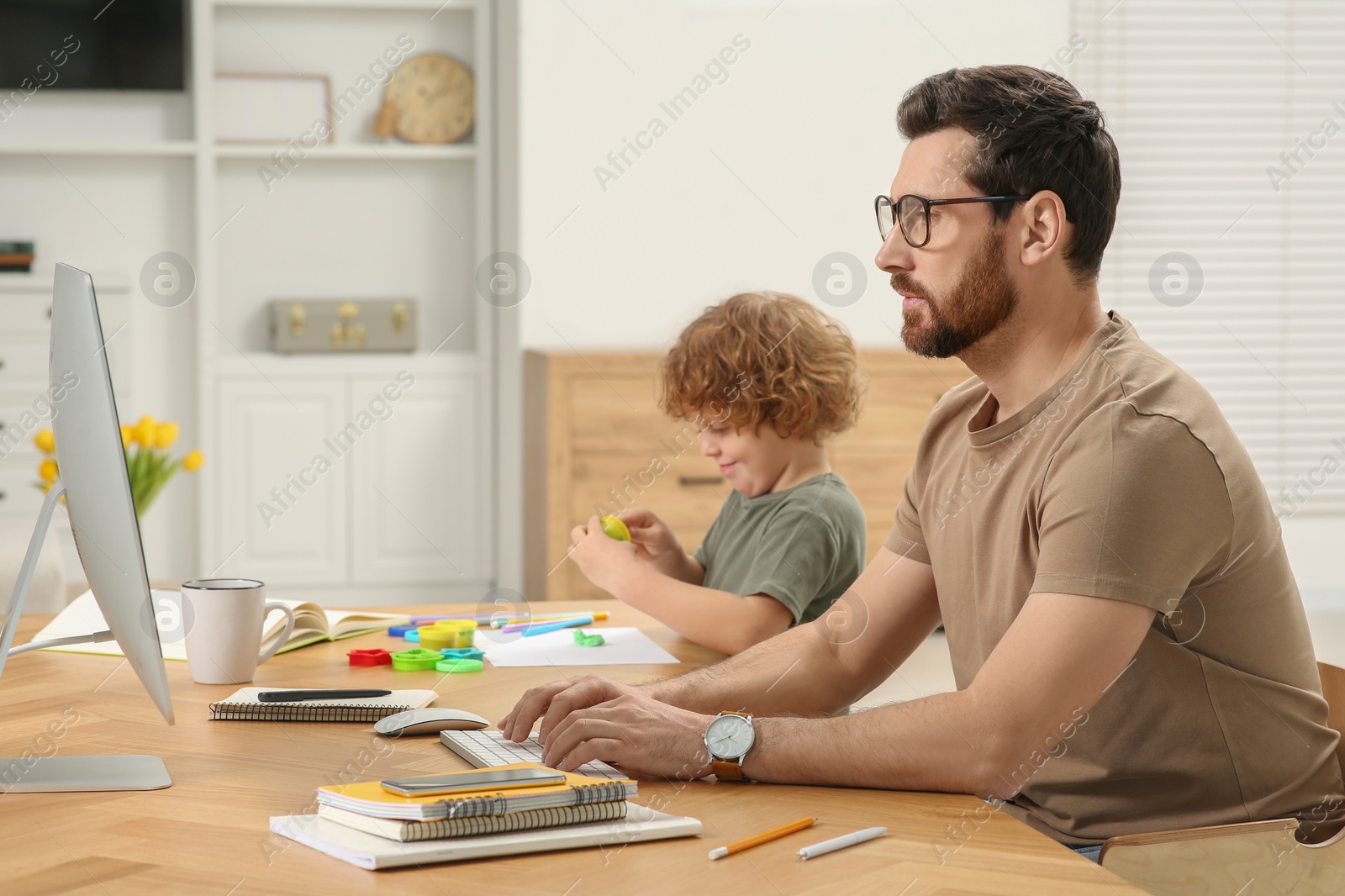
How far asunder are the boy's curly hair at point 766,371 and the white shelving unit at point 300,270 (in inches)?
111

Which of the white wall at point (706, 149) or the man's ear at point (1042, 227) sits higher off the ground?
the white wall at point (706, 149)

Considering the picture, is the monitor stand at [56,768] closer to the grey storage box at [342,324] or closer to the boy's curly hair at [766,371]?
the boy's curly hair at [766,371]

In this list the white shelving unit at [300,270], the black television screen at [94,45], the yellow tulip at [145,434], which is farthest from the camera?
the white shelving unit at [300,270]

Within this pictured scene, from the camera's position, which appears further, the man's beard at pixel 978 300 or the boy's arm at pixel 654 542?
the boy's arm at pixel 654 542

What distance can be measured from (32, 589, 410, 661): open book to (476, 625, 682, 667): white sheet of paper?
0.18 metres

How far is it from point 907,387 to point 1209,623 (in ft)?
9.19

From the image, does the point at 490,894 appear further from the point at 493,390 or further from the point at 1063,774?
the point at 493,390

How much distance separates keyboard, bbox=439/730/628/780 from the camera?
3.84 feet

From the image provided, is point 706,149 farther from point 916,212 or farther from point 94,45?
point 916,212

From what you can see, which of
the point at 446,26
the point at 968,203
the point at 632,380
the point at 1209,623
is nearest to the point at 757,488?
the point at 968,203

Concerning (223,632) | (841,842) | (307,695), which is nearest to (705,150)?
(223,632)

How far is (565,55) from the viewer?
4320mm

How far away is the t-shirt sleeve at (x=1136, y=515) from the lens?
120 cm

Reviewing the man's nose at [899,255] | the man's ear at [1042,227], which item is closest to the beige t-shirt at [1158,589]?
the man's ear at [1042,227]
